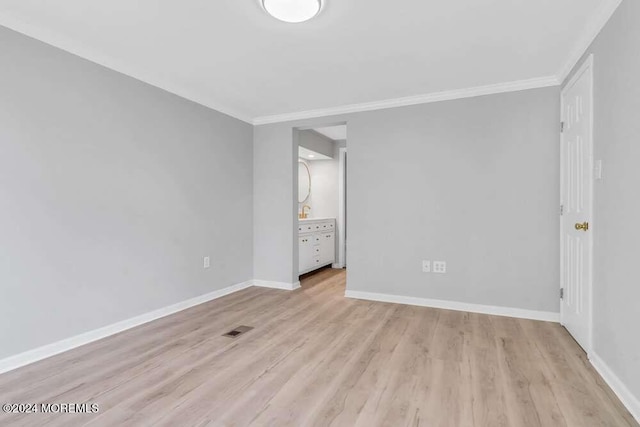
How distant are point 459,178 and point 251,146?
8.49 feet

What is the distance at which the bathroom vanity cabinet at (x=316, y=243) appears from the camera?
4.75 m

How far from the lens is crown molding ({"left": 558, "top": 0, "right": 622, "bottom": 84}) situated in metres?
1.91

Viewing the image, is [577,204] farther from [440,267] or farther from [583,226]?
[440,267]

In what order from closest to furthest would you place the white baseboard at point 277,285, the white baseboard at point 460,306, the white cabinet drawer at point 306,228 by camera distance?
the white baseboard at point 460,306
the white baseboard at point 277,285
the white cabinet drawer at point 306,228

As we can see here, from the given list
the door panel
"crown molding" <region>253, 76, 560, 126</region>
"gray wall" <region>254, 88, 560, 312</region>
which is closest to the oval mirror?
the door panel

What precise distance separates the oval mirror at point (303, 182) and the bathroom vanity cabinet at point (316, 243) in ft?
2.35

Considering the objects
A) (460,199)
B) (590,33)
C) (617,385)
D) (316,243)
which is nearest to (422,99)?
(460,199)

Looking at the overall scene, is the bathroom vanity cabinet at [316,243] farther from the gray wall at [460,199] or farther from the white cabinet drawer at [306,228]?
the gray wall at [460,199]

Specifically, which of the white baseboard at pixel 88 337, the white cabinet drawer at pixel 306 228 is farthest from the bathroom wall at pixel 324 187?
the white baseboard at pixel 88 337

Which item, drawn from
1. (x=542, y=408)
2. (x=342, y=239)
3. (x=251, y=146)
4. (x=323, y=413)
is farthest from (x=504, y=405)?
(x=342, y=239)

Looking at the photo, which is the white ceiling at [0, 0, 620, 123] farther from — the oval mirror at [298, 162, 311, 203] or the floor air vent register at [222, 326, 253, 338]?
the oval mirror at [298, 162, 311, 203]

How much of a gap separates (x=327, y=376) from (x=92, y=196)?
7.16 feet

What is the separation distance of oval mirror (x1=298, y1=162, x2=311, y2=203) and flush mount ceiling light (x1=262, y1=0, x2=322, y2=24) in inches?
157

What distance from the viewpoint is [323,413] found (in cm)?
→ 165
